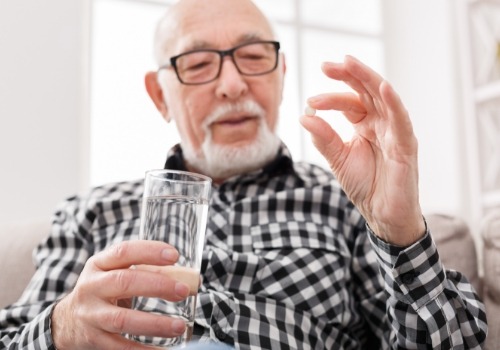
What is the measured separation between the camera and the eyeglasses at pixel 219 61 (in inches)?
54.6

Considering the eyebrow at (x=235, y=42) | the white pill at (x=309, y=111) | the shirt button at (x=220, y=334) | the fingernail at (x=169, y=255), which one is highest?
the eyebrow at (x=235, y=42)

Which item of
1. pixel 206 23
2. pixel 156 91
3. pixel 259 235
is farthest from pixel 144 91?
pixel 259 235

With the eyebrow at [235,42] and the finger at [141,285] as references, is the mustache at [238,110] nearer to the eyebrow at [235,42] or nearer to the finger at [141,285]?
the eyebrow at [235,42]

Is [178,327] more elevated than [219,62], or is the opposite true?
[219,62]

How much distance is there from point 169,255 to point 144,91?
1940 millimetres

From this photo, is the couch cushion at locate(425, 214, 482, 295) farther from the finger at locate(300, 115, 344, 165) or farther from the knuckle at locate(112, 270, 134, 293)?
the knuckle at locate(112, 270, 134, 293)

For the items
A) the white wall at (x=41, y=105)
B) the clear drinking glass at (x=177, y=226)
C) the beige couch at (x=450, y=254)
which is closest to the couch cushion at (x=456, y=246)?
the beige couch at (x=450, y=254)

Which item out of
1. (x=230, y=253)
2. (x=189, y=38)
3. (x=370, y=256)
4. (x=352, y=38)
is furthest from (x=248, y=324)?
(x=352, y=38)

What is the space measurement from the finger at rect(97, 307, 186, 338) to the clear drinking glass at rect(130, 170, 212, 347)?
0.07 feet

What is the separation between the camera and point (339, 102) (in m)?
0.92

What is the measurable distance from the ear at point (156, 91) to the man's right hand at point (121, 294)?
0.78 meters

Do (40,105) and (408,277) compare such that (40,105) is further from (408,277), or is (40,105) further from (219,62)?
(408,277)

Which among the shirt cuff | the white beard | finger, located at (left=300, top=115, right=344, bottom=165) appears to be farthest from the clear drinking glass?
the white beard

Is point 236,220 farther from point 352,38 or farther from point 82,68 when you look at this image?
point 352,38
